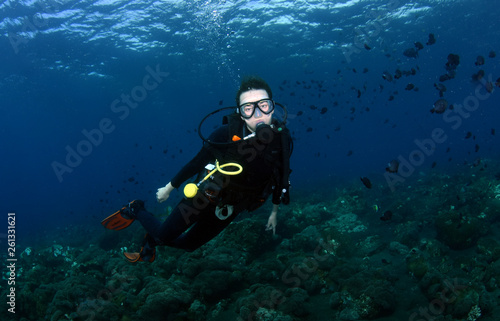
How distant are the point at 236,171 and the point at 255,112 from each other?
3.72 ft

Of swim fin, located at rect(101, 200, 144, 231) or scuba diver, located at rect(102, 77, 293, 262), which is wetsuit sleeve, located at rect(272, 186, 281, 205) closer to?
scuba diver, located at rect(102, 77, 293, 262)

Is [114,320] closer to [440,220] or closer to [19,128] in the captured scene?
[440,220]

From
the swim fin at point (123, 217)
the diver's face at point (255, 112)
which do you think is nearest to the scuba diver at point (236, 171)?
the diver's face at point (255, 112)

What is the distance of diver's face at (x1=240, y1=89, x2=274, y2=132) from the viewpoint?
4.46 meters

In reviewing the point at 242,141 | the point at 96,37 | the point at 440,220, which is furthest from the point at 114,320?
the point at 96,37

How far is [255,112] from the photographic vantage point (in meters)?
4.47

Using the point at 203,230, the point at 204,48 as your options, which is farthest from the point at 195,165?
the point at 204,48

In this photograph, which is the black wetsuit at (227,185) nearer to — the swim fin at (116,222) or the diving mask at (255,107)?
the diving mask at (255,107)

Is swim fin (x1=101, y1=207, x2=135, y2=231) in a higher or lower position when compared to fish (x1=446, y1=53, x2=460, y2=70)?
lower

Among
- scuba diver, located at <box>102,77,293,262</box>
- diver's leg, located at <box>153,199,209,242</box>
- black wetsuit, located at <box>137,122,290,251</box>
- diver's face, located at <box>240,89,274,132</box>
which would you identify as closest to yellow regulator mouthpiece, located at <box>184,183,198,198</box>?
scuba diver, located at <box>102,77,293,262</box>

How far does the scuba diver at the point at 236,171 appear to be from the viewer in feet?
13.7

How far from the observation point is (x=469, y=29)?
31922mm

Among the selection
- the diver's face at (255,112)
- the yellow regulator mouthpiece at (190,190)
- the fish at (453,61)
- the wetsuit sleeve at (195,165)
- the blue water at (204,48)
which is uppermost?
the blue water at (204,48)

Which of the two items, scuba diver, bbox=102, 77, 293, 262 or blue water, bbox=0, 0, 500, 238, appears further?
blue water, bbox=0, 0, 500, 238
